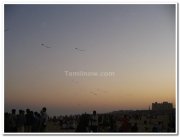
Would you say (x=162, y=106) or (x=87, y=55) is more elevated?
(x=87, y=55)

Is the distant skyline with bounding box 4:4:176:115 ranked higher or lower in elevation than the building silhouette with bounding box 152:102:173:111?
higher

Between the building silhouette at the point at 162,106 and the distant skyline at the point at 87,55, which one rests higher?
the distant skyline at the point at 87,55

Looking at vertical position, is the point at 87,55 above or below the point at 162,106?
above

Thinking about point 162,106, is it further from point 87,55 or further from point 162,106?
point 87,55

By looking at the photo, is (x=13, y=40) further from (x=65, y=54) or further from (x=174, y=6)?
(x=174, y=6)

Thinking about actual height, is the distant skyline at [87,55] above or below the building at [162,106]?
above

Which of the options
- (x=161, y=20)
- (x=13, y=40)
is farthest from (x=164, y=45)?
(x=13, y=40)

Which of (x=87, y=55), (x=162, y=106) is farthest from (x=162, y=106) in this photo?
(x=87, y=55)

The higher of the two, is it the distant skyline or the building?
the distant skyline
